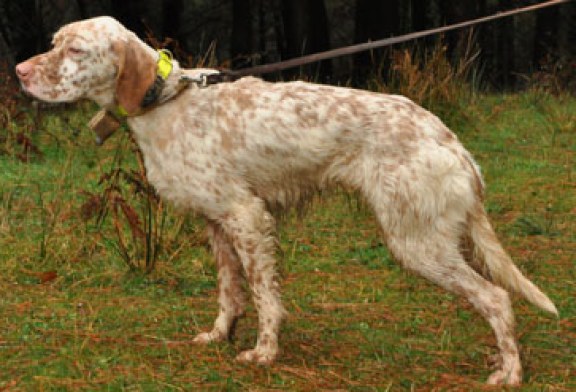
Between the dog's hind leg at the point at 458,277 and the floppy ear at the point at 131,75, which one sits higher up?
the floppy ear at the point at 131,75

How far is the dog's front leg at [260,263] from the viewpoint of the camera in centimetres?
424

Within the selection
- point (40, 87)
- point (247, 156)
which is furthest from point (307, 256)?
point (40, 87)

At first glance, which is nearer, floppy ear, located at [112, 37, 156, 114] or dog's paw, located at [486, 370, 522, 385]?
dog's paw, located at [486, 370, 522, 385]

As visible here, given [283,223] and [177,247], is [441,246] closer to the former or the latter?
[283,223]

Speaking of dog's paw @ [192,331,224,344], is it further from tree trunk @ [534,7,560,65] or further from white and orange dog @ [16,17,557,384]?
tree trunk @ [534,7,560,65]

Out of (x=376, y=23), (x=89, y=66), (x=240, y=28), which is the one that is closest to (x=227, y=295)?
(x=89, y=66)

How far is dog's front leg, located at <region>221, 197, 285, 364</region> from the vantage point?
13.9ft

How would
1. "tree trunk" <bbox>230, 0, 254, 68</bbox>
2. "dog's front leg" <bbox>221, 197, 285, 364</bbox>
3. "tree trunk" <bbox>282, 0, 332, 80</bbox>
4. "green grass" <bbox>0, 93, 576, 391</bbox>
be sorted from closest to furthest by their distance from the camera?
"green grass" <bbox>0, 93, 576, 391</bbox>, "dog's front leg" <bbox>221, 197, 285, 364</bbox>, "tree trunk" <bbox>282, 0, 332, 80</bbox>, "tree trunk" <bbox>230, 0, 254, 68</bbox>

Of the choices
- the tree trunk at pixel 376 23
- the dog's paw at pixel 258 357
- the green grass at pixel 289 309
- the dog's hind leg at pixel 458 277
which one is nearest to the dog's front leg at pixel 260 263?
the dog's paw at pixel 258 357

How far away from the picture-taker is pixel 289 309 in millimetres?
5148

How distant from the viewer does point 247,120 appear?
423 cm

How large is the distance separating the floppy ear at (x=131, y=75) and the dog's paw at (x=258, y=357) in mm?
1217

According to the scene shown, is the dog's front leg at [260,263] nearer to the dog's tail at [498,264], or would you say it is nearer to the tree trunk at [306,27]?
the dog's tail at [498,264]

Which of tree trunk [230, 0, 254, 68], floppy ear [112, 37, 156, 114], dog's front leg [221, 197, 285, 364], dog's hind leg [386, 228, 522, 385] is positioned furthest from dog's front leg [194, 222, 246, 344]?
tree trunk [230, 0, 254, 68]
